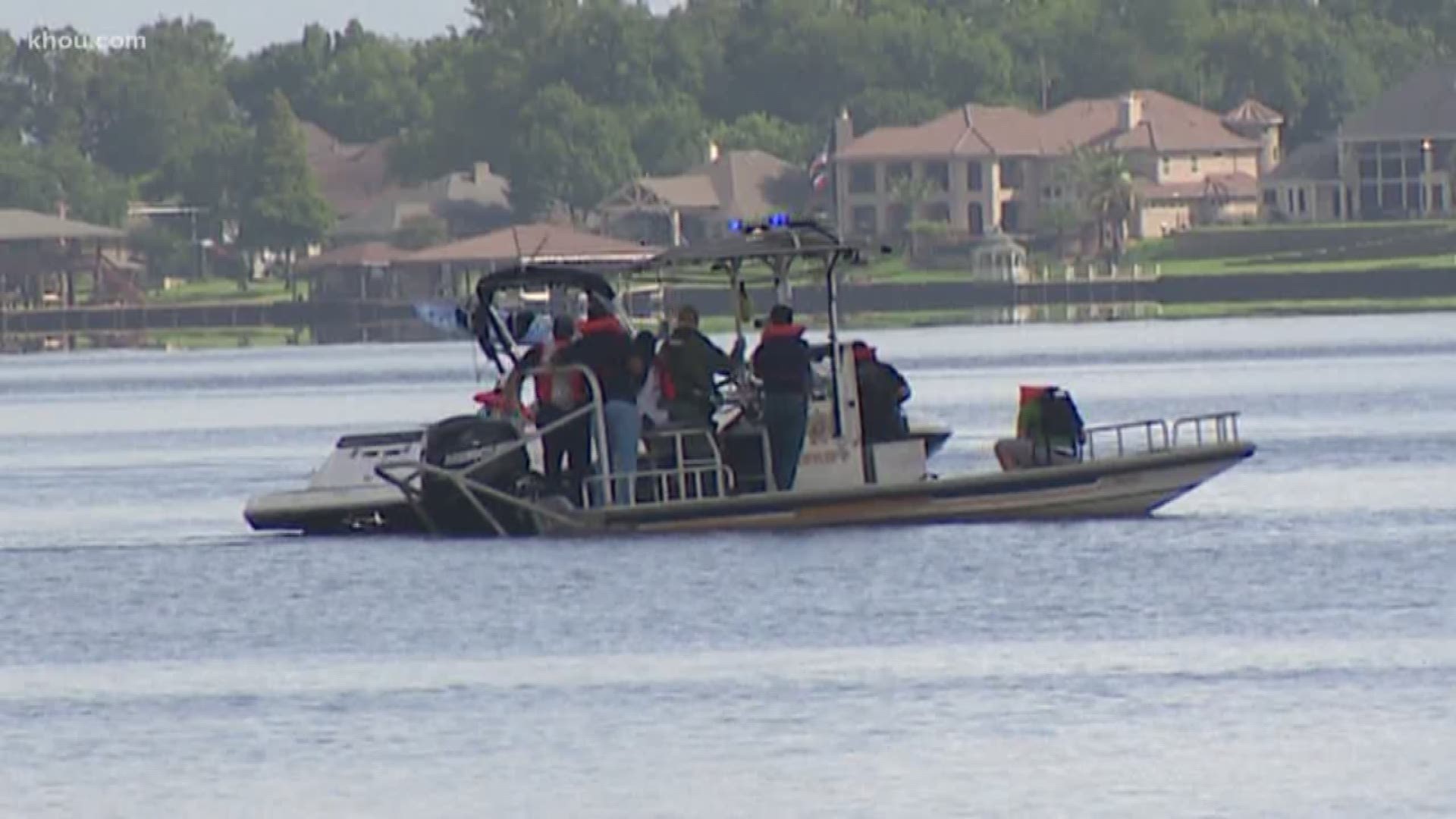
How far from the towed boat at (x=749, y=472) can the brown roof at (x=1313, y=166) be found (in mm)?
149961

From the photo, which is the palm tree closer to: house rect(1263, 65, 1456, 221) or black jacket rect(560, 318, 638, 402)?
house rect(1263, 65, 1456, 221)

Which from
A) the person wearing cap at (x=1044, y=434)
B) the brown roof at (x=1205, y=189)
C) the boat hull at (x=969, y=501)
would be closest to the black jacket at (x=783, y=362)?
the boat hull at (x=969, y=501)

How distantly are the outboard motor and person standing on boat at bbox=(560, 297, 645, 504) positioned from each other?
903 mm

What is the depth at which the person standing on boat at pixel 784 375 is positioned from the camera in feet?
129

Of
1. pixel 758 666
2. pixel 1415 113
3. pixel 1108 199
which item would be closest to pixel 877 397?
pixel 758 666

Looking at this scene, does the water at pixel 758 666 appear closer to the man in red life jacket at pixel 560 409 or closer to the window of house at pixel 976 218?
the man in red life jacket at pixel 560 409

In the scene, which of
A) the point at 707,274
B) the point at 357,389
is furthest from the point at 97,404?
the point at 707,274

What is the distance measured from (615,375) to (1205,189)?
506ft

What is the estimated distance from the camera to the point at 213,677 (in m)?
32.5

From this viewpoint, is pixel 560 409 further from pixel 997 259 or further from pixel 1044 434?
pixel 997 259

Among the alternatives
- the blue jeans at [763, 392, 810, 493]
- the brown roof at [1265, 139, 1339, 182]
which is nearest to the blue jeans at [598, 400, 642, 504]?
the blue jeans at [763, 392, 810, 493]

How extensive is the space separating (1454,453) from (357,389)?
1891 inches

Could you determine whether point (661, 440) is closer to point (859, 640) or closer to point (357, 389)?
point (859, 640)

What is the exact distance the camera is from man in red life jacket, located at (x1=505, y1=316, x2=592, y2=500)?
3988 cm
